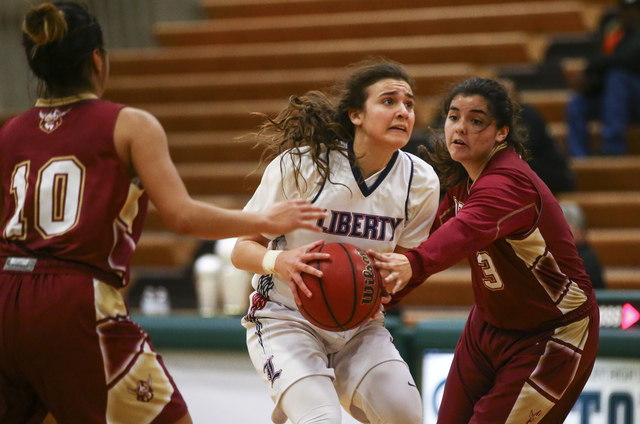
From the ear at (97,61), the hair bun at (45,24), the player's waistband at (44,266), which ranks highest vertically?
the hair bun at (45,24)

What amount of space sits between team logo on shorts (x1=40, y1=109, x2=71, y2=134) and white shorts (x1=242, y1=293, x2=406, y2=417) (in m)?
1.17

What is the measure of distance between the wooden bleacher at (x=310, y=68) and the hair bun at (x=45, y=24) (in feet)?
15.4

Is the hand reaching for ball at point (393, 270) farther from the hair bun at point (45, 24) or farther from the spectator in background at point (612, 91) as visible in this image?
the spectator in background at point (612, 91)

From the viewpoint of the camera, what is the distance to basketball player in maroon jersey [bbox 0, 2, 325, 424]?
8.24 feet

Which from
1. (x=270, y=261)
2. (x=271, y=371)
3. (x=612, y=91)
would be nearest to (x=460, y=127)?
(x=270, y=261)

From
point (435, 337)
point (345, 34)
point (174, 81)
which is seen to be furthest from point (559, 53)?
point (435, 337)

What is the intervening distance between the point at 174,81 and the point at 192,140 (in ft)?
3.98

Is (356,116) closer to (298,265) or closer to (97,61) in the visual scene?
(298,265)

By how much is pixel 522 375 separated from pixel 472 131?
959 mm

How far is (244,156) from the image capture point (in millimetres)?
8844

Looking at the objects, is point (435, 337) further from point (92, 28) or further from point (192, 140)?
point (192, 140)

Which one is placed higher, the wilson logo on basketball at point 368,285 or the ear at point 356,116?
the ear at point 356,116

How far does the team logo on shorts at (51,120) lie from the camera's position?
8.59ft

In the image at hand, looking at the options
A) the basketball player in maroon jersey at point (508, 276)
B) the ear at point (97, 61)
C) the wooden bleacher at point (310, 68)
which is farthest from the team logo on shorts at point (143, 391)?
the wooden bleacher at point (310, 68)
